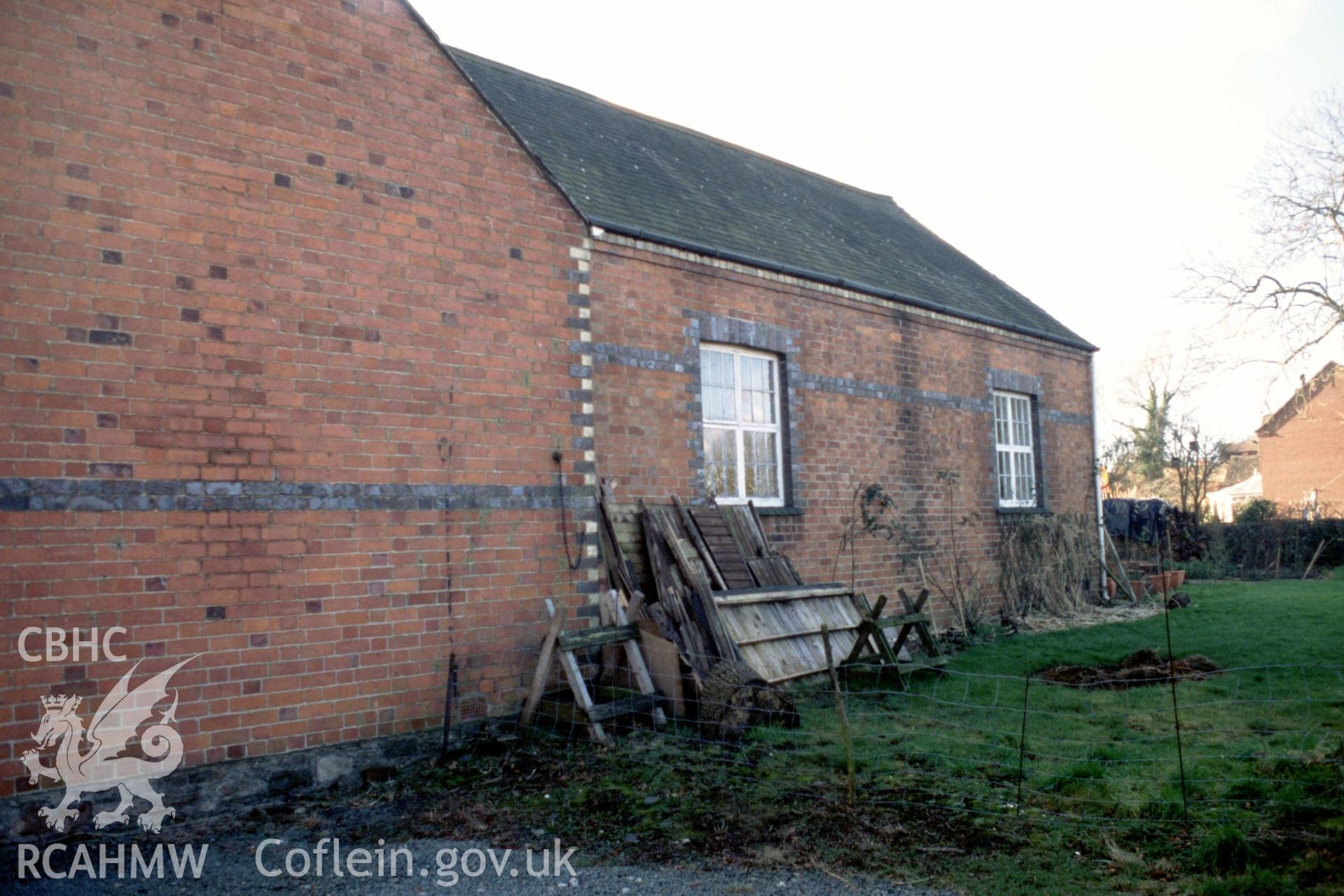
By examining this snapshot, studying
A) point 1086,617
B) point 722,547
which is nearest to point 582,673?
point 722,547

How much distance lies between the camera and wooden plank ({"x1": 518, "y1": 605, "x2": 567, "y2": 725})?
7.44 m

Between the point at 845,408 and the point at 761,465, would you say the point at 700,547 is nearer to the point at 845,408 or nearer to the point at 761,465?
the point at 761,465

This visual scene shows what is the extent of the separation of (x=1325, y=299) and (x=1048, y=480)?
10.8 m

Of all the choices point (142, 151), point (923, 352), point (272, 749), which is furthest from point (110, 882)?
point (923, 352)

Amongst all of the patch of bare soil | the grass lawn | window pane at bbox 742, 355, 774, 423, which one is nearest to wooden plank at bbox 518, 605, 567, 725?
the grass lawn

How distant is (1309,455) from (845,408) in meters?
36.6

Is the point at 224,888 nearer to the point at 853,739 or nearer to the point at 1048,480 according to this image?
the point at 853,739

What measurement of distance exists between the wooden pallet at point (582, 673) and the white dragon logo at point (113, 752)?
2564 mm

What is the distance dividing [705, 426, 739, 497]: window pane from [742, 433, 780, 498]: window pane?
20 cm

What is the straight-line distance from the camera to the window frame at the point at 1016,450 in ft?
51.9

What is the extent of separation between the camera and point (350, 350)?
7.16 meters

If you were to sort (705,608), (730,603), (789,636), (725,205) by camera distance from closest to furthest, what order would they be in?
(705,608) → (730,603) → (789,636) → (725,205)

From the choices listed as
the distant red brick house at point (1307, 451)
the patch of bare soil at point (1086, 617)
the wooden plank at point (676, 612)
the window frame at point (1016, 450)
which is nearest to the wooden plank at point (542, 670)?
the wooden plank at point (676, 612)

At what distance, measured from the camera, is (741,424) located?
11.2m
